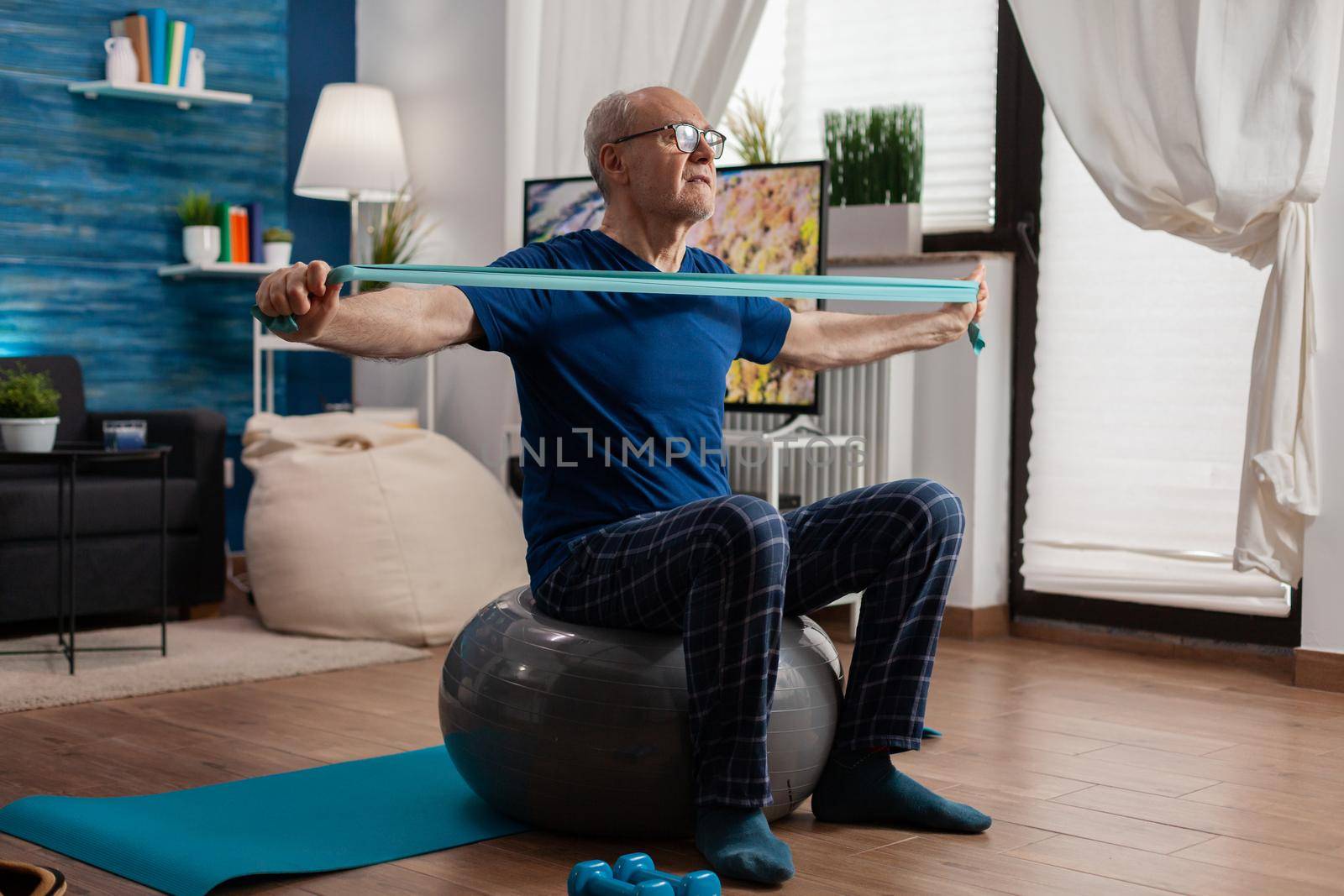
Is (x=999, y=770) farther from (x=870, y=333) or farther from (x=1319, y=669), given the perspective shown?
(x=1319, y=669)

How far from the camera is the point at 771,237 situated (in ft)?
13.3

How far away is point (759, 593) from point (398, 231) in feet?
12.1

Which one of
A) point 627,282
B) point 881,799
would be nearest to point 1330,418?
point 881,799

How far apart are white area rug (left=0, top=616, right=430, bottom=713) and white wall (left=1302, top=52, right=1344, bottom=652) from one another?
222 cm

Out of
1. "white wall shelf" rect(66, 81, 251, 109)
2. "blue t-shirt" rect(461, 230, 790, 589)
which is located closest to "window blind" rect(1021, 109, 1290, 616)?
"blue t-shirt" rect(461, 230, 790, 589)

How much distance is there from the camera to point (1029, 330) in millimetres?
4293

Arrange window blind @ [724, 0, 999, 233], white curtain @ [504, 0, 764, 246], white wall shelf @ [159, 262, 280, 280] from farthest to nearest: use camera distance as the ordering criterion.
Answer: white wall shelf @ [159, 262, 280, 280]
white curtain @ [504, 0, 764, 246]
window blind @ [724, 0, 999, 233]

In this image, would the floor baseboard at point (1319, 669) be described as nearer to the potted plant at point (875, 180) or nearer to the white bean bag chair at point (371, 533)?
the potted plant at point (875, 180)

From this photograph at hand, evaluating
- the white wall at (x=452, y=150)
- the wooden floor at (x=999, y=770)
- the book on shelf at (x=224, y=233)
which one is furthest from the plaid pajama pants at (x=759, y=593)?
the book on shelf at (x=224, y=233)

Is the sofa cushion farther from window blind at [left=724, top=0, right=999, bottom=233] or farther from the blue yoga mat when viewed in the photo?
window blind at [left=724, top=0, right=999, bottom=233]

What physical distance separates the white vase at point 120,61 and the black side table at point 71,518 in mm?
1391

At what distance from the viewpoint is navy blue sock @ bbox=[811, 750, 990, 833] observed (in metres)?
2.30

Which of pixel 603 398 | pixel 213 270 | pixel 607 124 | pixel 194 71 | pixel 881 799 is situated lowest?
pixel 881 799

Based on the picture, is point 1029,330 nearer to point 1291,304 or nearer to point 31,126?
point 1291,304
